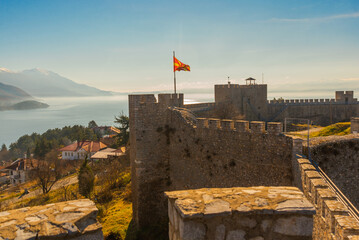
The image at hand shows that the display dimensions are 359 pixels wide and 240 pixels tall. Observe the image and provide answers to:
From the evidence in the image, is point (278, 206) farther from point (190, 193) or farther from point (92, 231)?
point (92, 231)

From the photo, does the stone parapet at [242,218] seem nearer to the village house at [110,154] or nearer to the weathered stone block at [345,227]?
the weathered stone block at [345,227]

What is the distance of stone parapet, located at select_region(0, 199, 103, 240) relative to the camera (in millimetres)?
3023

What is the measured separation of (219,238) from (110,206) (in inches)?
691

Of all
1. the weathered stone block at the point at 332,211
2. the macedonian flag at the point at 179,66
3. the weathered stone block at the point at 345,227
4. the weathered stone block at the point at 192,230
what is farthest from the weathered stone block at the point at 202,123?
the weathered stone block at the point at 192,230

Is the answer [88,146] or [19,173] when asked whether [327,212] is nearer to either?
[88,146]

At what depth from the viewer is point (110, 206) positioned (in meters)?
19.1

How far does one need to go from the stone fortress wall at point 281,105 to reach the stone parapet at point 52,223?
26289 mm

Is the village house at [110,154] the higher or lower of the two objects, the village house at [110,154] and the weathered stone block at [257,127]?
the lower

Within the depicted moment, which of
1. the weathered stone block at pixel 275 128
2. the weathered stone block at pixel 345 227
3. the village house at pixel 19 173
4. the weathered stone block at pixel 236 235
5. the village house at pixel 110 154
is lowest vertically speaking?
the village house at pixel 19 173

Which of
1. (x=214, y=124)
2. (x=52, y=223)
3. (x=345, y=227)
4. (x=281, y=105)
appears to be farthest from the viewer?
(x=281, y=105)

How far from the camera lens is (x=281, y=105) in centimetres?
3494

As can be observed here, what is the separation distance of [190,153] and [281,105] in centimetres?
2581

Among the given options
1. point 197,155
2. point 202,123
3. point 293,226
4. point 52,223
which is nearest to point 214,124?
point 202,123

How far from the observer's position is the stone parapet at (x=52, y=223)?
9.92 ft
